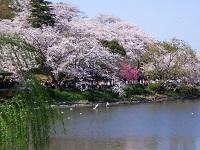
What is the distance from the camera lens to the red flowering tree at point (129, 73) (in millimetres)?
37844

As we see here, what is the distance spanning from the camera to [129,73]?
38594mm

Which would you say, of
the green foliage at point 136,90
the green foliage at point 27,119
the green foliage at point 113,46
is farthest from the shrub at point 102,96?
the green foliage at point 27,119

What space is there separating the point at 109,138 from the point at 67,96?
43.0 feet

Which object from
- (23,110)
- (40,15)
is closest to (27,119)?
(23,110)

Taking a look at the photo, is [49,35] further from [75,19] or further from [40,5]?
[75,19]

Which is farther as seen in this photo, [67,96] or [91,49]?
[91,49]

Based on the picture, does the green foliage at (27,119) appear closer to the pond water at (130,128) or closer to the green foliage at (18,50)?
the green foliage at (18,50)

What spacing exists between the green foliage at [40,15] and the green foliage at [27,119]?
29.5m

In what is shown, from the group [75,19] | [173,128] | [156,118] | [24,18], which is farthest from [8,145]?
[75,19]

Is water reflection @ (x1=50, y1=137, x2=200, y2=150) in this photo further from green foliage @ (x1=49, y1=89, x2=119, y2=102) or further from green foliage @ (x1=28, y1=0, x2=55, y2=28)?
green foliage @ (x1=28, y1=0, x2=55, y2=28)

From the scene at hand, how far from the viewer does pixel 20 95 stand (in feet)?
15.3

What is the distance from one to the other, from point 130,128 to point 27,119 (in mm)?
17043

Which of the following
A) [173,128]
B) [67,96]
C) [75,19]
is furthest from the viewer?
[75,19]

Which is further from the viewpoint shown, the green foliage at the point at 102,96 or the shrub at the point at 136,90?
the shrub at the point at 136,90
